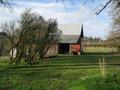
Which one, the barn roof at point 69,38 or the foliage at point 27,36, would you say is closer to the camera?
the foliage at point 27,36

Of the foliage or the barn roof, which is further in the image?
the barn roof

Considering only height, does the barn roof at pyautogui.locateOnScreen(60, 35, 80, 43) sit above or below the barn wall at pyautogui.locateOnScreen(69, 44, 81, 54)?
above

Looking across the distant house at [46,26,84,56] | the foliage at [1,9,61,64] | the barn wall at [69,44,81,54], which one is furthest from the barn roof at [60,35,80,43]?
the foliage at [1,9,61,64]

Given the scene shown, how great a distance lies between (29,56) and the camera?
5881 cm

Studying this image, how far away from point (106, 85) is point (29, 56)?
34.7 meters

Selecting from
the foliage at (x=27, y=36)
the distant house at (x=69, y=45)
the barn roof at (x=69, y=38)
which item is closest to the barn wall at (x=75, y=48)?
the distant house at (x=69, y=45)

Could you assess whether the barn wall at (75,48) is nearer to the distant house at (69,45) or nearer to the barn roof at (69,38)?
the distant house at (69,45)

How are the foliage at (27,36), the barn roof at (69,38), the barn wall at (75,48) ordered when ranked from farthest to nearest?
the barn roof at (69,38)
the barn wall at (75,48)
the foliage at (27,36)

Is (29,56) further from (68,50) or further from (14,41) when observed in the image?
(68,50)

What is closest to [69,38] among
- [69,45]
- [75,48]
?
[69,45]

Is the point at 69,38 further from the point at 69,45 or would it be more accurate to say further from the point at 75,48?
the point at 75,48

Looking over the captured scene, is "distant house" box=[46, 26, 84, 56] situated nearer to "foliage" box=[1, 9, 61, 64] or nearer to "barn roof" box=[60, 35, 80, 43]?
"barn roof" box=[60, 35, 80, 43]

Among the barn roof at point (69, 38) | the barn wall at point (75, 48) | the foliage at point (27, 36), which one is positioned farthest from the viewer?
the barn roof at point (69, 38)

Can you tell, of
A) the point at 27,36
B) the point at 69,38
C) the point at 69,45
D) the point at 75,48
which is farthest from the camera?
the point at 69,38
